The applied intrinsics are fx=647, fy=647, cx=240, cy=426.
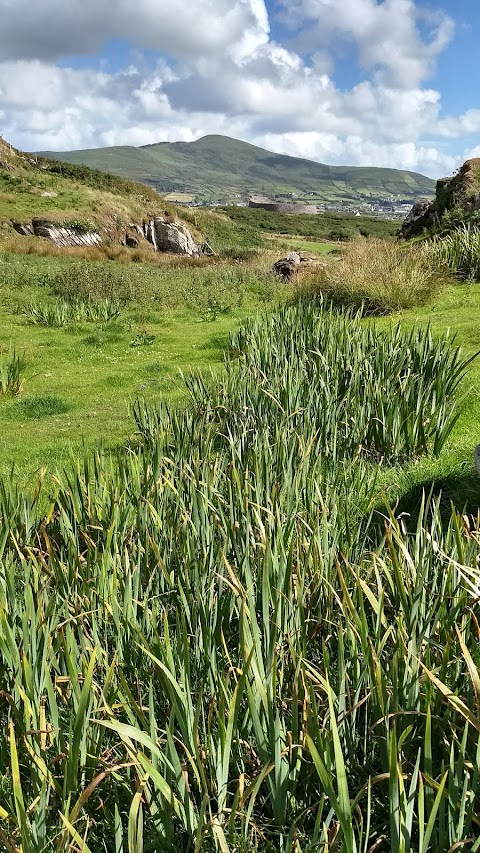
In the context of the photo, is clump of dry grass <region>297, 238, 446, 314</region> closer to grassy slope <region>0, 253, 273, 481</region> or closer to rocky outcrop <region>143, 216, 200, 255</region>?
grassy slope <region>0, 253, 273, 481</region>

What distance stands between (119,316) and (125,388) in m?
6.90

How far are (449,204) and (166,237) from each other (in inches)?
1079

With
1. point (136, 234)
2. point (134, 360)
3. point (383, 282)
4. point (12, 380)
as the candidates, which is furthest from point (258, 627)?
point (136, 234)

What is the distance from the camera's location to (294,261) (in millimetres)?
23625

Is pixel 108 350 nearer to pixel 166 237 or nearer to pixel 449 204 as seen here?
pixel 449 204

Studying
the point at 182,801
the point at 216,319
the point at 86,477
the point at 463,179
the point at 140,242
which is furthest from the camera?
the point at 140,242

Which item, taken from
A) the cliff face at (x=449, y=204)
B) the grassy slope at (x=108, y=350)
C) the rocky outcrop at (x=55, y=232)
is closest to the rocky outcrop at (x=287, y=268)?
the grassy slope at (x=108, y=350)

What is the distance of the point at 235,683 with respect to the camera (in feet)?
7.59

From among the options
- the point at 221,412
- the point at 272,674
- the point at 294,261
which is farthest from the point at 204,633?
the point at 294,261


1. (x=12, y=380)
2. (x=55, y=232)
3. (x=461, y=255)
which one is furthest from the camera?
(x=55, y=232)

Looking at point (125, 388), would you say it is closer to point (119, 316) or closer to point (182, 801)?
point (119, 316)

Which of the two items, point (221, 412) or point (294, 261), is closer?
point (221, 412)

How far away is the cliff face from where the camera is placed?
2116 cm

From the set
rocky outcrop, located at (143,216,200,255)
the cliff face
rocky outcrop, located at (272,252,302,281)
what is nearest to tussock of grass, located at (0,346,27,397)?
rocky outcrop, located at (272,252,302,281)
